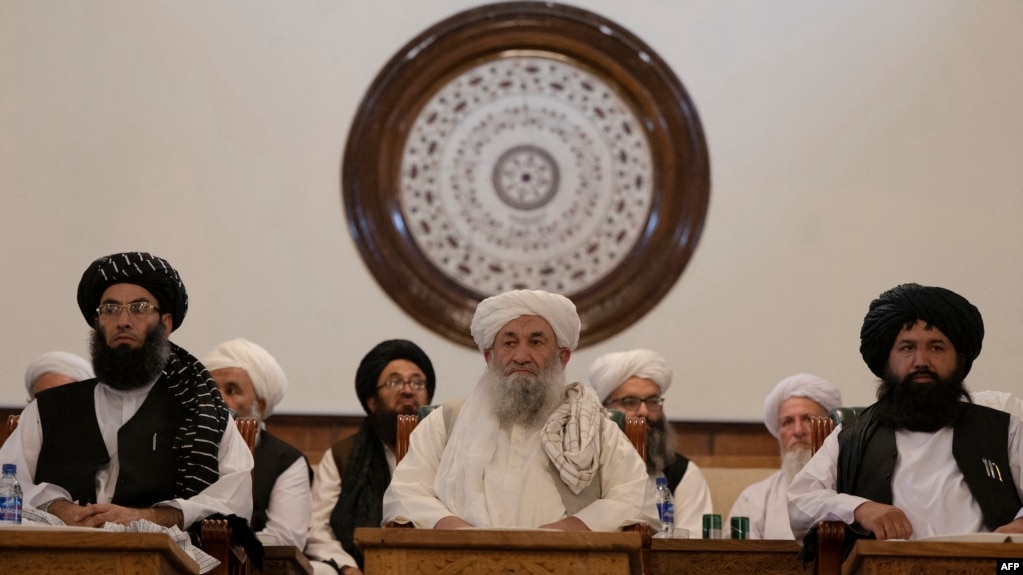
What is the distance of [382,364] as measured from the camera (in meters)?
6.64

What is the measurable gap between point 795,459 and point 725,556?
1.14 m

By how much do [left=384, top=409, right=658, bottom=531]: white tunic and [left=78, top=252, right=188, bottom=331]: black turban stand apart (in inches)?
36.2

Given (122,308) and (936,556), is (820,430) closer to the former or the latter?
(936,556)

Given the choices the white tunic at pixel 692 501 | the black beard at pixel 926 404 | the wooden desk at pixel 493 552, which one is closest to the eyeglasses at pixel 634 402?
the white tunic at pixel 692 501

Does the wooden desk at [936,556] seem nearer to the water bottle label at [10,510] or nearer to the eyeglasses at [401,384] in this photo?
the water bottle label at [10,510]

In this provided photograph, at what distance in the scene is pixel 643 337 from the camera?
7648 millimetres

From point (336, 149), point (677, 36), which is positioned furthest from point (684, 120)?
point (336, 149)

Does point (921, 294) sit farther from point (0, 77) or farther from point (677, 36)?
point (0, 77)

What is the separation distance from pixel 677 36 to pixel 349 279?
77.8 inches

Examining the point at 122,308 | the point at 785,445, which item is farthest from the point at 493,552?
the point at 785,445

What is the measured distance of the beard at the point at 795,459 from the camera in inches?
257

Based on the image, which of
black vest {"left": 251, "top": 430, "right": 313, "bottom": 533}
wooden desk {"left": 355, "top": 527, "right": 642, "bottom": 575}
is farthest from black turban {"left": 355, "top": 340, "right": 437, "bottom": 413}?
wooden desk {"left": 355, "top": 527, "right": 642, "bottom": 575}

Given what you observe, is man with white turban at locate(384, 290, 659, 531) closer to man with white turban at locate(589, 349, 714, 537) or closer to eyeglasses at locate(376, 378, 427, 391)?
eyeglasses at locate(376, 378, 427, 391)

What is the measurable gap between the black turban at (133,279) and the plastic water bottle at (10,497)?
2.25ft
